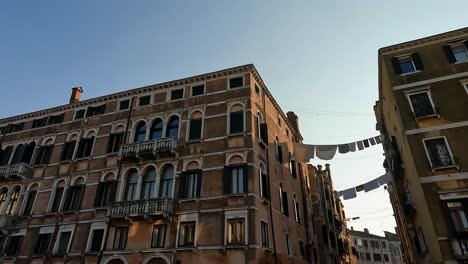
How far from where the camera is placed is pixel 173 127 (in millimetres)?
21750

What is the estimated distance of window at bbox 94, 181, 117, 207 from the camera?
67.0 feet

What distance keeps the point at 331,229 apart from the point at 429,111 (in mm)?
20562

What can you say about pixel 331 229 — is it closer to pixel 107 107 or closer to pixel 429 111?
pixel 429 111

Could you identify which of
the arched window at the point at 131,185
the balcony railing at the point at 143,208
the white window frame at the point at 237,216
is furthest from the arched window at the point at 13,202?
the white window frame at the point at 237,216

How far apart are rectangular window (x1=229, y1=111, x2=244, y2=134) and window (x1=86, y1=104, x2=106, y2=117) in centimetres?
1144

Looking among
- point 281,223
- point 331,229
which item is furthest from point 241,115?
point 331,229

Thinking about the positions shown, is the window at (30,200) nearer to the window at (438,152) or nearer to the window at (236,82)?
the window at (236,82)

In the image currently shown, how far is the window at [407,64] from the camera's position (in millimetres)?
19408

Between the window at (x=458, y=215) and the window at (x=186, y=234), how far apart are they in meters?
13.3

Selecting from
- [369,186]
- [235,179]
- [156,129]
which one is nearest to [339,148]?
[369,186]

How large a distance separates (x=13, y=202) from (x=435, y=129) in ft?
98.0

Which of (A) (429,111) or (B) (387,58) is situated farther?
(B) (387,58)

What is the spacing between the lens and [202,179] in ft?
61.4

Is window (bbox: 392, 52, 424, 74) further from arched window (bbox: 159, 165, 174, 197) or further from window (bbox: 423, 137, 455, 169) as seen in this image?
arched window (bbox: 159, 165, 174, 197)
